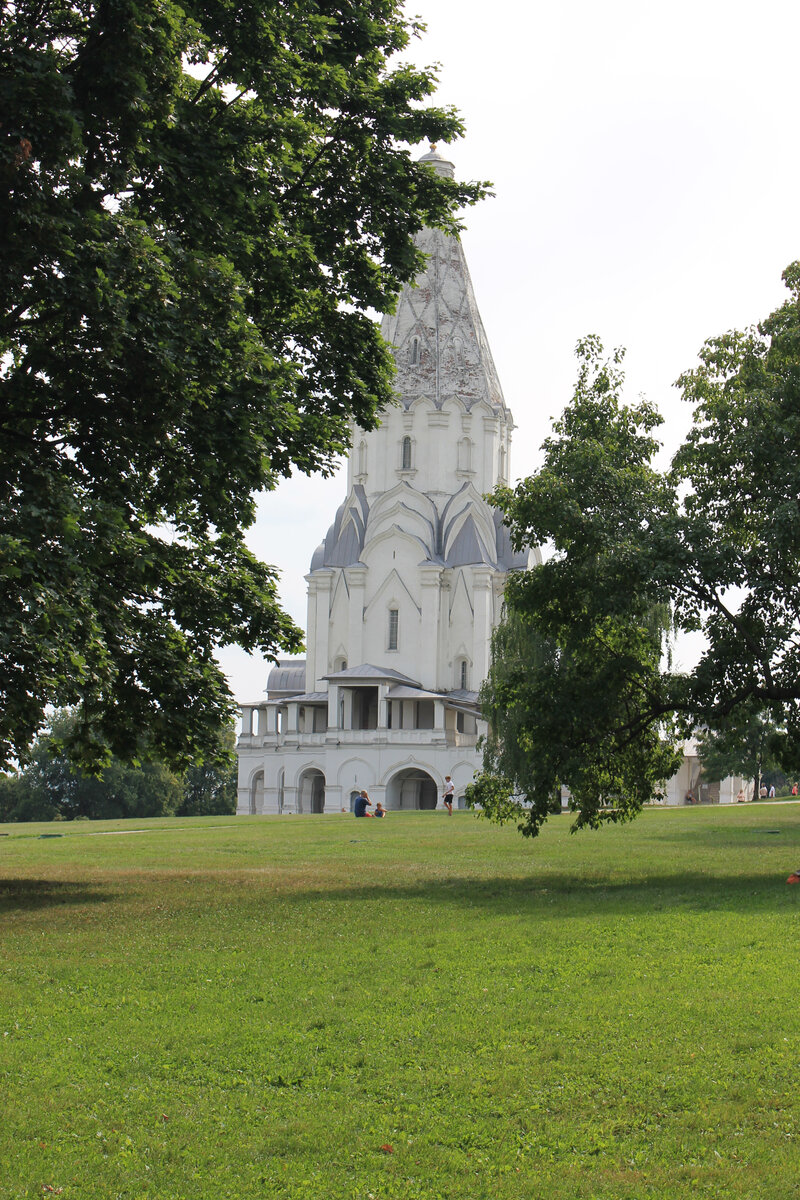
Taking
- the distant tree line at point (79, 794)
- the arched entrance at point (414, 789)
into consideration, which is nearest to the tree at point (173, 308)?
the arched entrance at point (414, 789)

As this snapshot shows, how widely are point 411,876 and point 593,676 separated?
4268 millimetres

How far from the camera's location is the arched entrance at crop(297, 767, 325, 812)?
77562 mm

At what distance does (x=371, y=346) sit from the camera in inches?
675

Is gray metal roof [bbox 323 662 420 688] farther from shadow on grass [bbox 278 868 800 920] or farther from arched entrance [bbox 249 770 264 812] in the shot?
shadow on grass [bbox 278 868 800 920]

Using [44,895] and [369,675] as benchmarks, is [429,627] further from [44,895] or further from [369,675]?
[44,895]

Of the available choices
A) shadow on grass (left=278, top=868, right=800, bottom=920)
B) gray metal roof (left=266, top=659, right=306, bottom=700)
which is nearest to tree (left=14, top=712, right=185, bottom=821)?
gray metal roof (left=266, top=659, right=306, bottom=700)

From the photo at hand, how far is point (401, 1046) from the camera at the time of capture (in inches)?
317

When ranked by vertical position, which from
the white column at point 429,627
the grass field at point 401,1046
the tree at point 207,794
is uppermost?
the white column at point 429,627

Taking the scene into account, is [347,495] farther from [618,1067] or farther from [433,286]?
[618,1067]

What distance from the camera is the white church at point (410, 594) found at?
7469 centimetres

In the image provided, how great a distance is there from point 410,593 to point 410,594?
7cm

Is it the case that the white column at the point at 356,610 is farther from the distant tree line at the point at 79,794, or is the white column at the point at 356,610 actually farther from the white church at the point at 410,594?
the distant tree line at the point at 79,794

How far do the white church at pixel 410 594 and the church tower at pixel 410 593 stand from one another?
95 mm

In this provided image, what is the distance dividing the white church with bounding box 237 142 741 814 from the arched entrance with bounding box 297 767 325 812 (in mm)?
105
